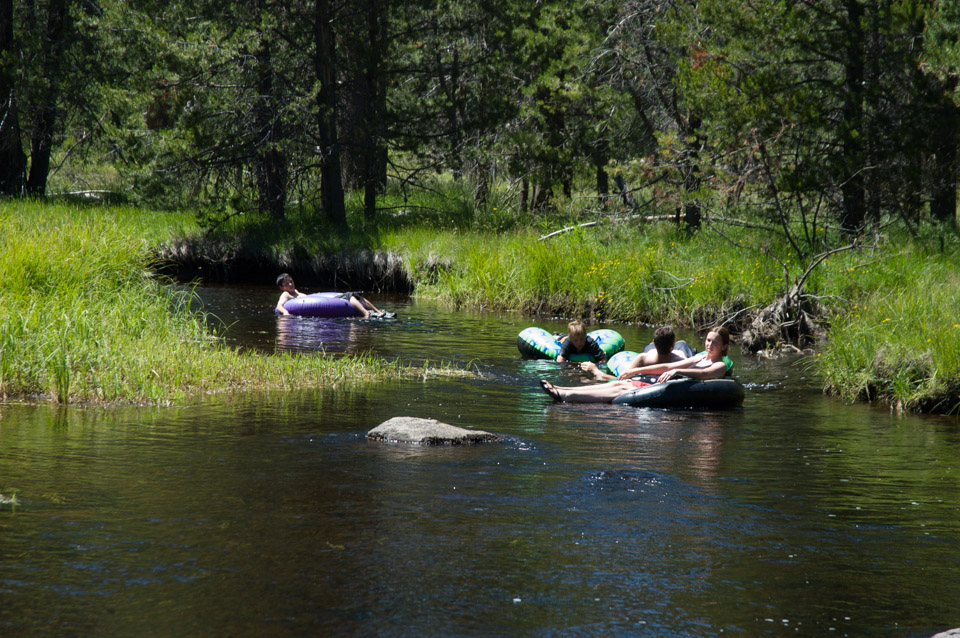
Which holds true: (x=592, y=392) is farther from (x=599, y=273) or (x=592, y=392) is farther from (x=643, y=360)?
(x=599, y=273)

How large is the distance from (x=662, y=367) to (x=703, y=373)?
2.19 feet

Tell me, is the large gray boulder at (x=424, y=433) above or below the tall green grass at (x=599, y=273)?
below

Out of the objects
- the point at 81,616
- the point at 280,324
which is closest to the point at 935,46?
the point at 280,324

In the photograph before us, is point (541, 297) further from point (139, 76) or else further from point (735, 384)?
point (139, 76)

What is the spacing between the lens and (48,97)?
1053 inches

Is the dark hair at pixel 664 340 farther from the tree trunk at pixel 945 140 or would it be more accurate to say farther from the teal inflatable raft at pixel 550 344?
the tree trunk at pixel 945 140

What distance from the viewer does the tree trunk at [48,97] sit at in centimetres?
2650

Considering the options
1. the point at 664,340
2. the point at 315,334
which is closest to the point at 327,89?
the point at 315,334

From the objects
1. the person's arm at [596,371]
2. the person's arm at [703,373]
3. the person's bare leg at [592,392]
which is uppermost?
the person's arm at [703,373]

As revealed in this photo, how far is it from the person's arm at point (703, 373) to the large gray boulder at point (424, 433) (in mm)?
3492

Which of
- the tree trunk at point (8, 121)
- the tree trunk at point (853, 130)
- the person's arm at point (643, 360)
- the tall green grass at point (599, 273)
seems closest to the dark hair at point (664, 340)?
the person's arm at point (643, 360)

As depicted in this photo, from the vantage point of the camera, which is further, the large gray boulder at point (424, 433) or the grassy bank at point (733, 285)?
the grassy bank at point (733, 285)

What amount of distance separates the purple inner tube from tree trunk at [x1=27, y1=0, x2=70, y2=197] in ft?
39.9

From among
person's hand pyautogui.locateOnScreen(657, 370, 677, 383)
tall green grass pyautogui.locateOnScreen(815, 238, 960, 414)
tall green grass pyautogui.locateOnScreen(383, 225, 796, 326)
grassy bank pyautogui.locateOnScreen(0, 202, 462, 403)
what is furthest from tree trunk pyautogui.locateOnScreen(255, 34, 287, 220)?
tall green grass pyautogui.locateOnScreen(815, 238, 960, 414)
